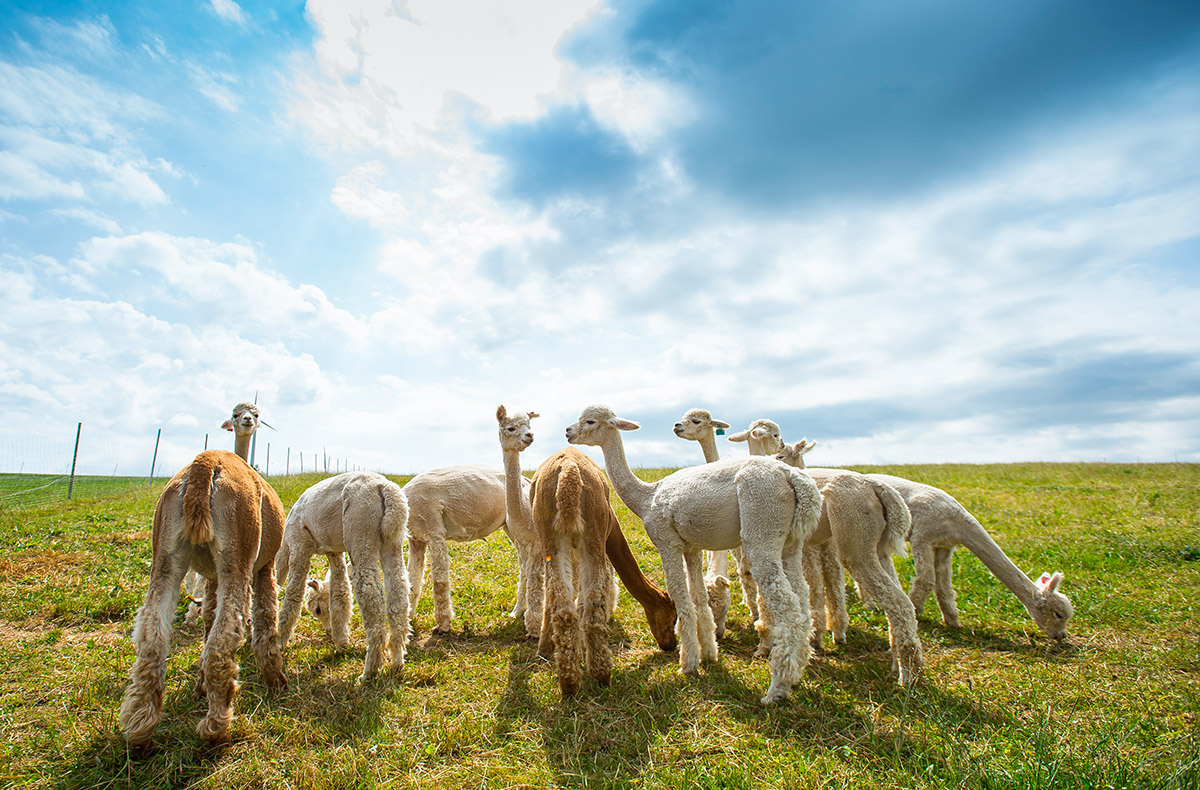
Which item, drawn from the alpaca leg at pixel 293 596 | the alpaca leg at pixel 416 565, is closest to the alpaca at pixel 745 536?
the alpaca leg at pixel 416 565

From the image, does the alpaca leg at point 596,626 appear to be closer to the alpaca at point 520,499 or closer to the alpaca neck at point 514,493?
the alpaca at point 520,499

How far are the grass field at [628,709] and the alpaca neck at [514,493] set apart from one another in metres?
1.65

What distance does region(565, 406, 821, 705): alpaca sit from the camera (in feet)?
18.9

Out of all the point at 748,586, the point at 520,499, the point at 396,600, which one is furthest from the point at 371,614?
the point at 748,586

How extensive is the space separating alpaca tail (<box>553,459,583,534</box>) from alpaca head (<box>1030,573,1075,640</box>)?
7022 millimetres

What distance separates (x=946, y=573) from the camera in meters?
8.96

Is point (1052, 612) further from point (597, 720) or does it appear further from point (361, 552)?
point (361, 552)

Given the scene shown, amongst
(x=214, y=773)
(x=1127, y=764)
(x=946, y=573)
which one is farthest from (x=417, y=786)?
(x=946, y=573)

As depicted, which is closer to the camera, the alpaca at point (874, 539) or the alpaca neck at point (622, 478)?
the alpaca at point (874, 539)

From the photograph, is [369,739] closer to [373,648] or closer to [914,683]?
[373,648]

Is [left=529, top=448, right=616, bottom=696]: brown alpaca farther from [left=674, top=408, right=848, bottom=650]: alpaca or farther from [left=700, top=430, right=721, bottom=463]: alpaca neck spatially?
[left=700, top=430, right=721, bottom=463]: alpaca neck

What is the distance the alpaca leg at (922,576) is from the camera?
8.53 meters

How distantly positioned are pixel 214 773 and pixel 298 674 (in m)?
1.94

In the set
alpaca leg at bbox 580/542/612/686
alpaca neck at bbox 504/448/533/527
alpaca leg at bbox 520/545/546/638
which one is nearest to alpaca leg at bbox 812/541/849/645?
alpaca leg at bbox 580/542/612/686
